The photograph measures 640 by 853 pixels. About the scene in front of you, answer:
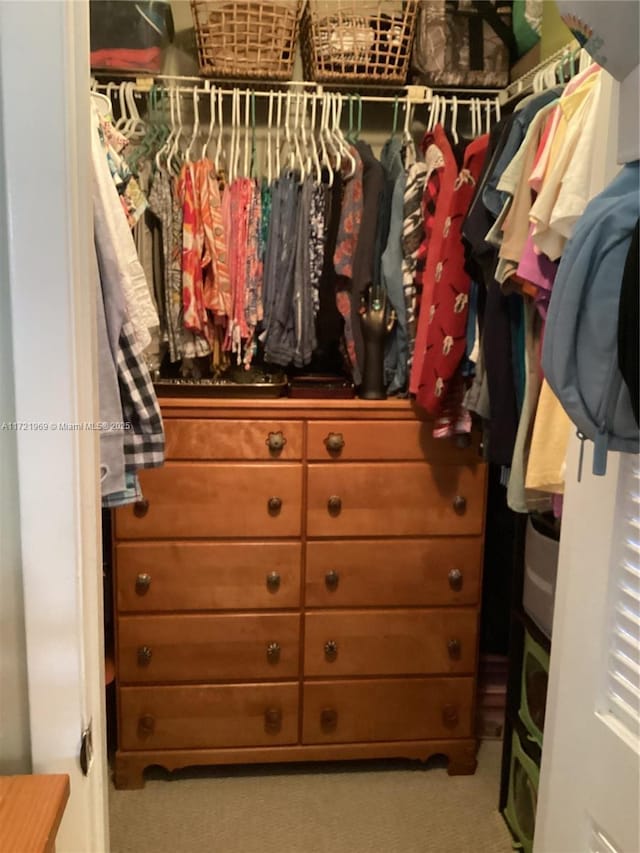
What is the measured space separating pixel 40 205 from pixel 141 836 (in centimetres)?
181

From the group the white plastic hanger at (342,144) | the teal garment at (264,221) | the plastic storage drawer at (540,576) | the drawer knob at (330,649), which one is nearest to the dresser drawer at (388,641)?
the drawer knob at (330,649)

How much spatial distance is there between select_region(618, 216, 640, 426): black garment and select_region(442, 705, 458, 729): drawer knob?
172cm

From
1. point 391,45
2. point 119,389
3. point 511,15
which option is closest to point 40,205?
point 119,389

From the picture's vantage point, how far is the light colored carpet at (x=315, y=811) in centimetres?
199

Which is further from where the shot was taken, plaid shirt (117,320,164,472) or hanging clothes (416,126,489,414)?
hanging clothes (416,126,489,414)

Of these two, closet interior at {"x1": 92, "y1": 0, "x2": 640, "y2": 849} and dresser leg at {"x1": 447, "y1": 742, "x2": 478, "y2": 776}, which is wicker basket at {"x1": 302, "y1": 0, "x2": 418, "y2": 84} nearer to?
closet interior at {"x1": 92, "y1": 0, "x2": 640, "y2": 849}

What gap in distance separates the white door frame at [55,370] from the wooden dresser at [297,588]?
116 centimetres

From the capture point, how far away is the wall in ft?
2.77

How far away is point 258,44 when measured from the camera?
2.09 m

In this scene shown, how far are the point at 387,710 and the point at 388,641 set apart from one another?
222 millimetres

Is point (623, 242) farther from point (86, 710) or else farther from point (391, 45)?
point (391, 45)

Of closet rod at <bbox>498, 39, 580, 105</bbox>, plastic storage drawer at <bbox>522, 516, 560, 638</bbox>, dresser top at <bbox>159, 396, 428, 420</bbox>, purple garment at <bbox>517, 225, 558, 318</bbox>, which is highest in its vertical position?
closet rod at <bbox>498, 39, 580, 105</bbox>

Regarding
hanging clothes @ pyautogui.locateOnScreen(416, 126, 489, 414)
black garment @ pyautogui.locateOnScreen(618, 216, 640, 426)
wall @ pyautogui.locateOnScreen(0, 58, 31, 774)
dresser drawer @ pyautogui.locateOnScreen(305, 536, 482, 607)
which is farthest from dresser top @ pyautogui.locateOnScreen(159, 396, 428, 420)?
black garment @ pyautogui.locateOnScreen(618, 216, 640, 426)

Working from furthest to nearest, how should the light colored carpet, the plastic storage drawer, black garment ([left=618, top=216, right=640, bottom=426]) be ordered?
the light colored carpet, the plastic storage drawer, black garment ([left=618, top=216, right=640, bottom=426])
